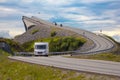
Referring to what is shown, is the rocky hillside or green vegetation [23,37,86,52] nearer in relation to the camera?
green vegetation [23,37,86,52]

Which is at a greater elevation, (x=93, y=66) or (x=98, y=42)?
(x=93, y=66)

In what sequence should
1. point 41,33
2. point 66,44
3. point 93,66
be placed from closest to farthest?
point 93,66, point 66,44, point 41,33

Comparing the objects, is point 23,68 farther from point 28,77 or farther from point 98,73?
point 98,73

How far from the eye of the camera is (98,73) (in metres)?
28.6

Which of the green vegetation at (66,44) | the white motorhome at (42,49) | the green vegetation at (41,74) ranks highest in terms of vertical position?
the green vegetation at (41,74)

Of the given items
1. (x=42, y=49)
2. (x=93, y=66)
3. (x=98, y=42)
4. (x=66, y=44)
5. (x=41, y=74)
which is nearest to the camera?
(x=41, y=74)

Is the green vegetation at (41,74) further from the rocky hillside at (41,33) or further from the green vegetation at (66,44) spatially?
the rocky hillside at (41,33)

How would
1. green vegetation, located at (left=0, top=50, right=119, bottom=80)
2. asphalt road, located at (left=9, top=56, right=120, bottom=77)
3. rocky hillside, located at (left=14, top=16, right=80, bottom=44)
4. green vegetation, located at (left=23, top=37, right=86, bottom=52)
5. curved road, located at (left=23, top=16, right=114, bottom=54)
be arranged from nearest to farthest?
1. green vegetation, located at (left=0, top=50, right=119, bottom=80)
2. asphalt road, located at (left=9, top=56, right=120, bottom=77)
3. curved road, located at (left=23, top=16, right=114, bottom=54)
4. green vegetation, located at (left=23, top=37, right=86, bottom=52)
5. rocky hillside, located at (left=14, top=16, right=80, bottom=44)

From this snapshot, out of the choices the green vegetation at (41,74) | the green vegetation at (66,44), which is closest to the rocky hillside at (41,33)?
the green vegetation at (66,44)

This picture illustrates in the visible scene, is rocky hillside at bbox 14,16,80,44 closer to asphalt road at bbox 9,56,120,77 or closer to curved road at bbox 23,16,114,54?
curved road at bbox 23,16,114,54

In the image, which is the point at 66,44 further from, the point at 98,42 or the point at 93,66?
the point at 93,66

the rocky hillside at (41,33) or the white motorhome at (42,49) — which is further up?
the white motorhome at (42,49)

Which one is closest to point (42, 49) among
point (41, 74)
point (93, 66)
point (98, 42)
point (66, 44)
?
point (93, 66)

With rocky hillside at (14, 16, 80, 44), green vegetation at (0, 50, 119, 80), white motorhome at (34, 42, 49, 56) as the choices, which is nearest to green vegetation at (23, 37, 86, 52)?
rocky hillside at (14, 16, 80, 44)
